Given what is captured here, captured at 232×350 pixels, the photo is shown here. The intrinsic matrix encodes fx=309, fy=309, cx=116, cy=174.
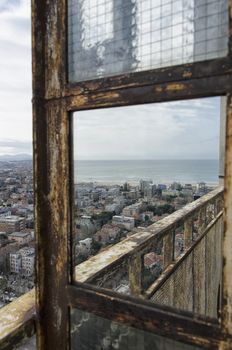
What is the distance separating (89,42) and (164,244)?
6.57 ft

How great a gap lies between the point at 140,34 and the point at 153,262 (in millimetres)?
1970

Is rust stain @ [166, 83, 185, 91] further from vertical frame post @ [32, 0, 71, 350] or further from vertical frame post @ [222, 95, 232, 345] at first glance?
vertical frame post @ [32, 0, 71, 350]

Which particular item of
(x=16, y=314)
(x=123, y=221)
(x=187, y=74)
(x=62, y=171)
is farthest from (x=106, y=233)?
(x=187, y=74)

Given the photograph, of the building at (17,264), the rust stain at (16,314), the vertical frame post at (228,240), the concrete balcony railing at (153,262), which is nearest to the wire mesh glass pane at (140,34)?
the vertical frame post at (228,240)

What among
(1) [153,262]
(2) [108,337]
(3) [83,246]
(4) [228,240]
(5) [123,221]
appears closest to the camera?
(4) [228,240]

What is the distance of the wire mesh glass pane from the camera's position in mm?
809

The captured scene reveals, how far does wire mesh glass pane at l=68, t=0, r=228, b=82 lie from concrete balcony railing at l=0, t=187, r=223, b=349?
743 millimetres

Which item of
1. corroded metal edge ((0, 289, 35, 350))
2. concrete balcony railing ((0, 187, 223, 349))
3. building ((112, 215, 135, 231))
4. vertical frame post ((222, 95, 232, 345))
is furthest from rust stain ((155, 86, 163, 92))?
corroded metal edge ((0, 289, 35, 350))

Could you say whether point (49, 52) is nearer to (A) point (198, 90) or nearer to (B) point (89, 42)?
(B) point (89, 42)

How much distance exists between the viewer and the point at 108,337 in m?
1.05

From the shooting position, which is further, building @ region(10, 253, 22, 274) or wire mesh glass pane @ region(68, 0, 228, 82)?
building @ region(10, 253, 22, 274)

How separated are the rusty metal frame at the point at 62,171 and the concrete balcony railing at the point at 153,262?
3.3 inches

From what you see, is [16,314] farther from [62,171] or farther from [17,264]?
[17,264]

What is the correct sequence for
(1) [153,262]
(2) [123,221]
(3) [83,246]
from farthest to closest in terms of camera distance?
1. (1) [153,262]
2. (2) [123,221]
3. (3) [83,246]
